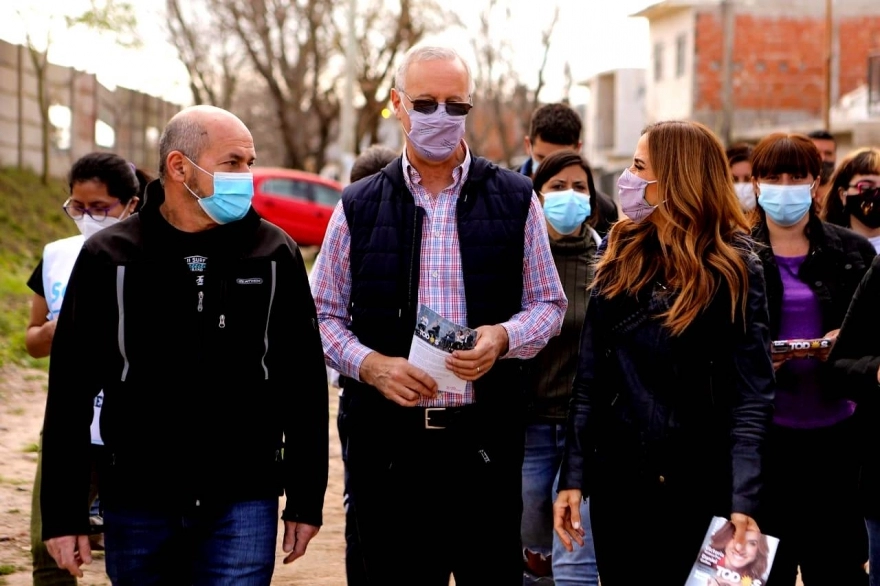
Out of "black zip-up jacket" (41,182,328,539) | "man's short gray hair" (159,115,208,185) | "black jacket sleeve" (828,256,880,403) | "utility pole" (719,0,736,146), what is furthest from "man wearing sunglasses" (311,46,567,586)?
"utility pole" (719,0,736,146)

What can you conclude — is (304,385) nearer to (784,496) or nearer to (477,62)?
(784,496)

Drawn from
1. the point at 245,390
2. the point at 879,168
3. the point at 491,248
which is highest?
the point at 879,168

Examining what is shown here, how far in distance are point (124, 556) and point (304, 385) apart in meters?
0.71

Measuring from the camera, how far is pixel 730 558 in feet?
11.4

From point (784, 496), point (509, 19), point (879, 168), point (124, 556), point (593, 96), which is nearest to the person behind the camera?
point (124, 556)

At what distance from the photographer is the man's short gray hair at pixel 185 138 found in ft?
12.5

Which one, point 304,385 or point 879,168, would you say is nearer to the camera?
A: point 304,385

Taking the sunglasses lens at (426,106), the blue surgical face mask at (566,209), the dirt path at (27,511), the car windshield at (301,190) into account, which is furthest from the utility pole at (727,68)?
the sunglasses lens at (426,106)

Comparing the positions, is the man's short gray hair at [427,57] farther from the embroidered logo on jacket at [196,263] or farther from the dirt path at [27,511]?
the dirt path at [27,511]

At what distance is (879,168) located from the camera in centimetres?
619

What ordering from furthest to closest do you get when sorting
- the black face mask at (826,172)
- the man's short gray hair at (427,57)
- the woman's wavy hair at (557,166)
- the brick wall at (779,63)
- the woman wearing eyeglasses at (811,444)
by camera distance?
the brick wall at (779,63), the black face mask at (826,172), the woman's wavy hair at (557,166), the woman wearing eyeglasses at (811,444), the man's short gray hair at (427,57)

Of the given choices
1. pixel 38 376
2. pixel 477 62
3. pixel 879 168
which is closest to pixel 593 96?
pixel 477 62

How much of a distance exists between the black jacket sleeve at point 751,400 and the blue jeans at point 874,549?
0.66m

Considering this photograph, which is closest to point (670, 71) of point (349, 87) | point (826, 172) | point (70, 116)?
point (349, 87)
